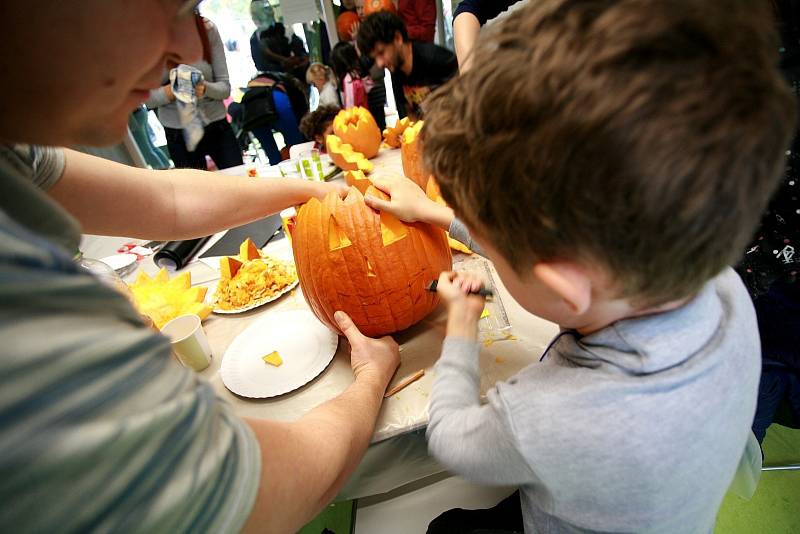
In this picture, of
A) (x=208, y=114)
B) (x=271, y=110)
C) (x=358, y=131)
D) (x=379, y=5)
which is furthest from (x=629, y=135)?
(x=379, y=5)

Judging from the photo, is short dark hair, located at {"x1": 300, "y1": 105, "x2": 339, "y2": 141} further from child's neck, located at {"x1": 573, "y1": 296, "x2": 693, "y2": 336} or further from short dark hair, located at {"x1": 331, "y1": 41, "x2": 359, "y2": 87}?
child's neck, located at {"x1": 573, "y1": 296, "x2": 693, "y2": 336}

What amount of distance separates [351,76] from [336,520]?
3.11 metres

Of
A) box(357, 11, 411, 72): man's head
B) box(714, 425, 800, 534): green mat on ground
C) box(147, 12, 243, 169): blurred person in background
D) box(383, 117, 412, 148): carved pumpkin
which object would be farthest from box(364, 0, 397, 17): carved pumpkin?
box(714, 425, 800, 534): green mat on ground

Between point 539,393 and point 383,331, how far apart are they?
1.39 ft

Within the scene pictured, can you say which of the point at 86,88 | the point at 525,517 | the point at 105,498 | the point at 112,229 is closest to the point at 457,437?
the point at 525,517

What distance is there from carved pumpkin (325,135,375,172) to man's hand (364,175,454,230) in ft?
3.64

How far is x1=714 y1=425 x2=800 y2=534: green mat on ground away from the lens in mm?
1126

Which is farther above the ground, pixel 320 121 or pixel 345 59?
pixel 345 59

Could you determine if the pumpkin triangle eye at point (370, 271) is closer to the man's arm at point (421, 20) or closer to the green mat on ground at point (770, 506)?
the green mat on ground at point (770, 506)

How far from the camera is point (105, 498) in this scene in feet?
0.80

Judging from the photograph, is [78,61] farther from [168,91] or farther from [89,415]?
[168,91]

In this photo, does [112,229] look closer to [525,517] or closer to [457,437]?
[457,437]

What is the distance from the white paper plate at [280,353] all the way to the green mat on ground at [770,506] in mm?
1331

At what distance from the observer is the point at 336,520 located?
1.05m
